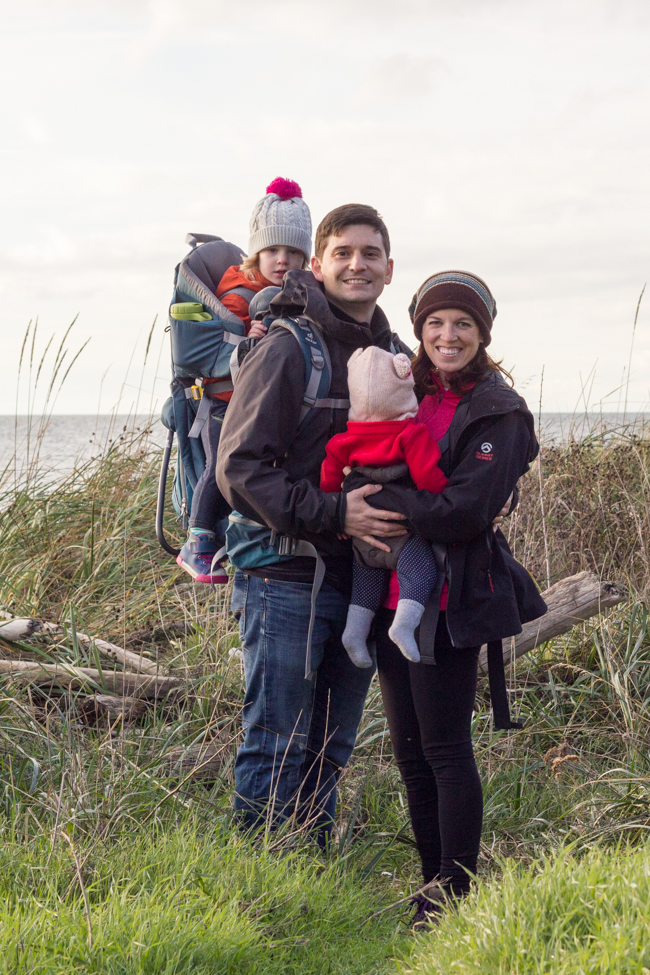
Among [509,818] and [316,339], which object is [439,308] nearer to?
[316,339]

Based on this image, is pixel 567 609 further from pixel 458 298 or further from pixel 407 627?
pixel 458 298

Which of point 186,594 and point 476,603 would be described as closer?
point 476,603

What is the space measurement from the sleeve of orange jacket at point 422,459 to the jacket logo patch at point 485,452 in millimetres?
134

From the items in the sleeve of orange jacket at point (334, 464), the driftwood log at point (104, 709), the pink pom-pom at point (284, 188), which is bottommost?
the driftwood log at point (104, 709)

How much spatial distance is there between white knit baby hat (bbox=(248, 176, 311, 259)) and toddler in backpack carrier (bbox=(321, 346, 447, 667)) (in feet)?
4.32

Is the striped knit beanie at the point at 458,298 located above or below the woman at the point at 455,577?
above

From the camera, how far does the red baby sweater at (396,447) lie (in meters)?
2.88

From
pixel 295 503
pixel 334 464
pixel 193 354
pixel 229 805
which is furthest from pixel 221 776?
pixel 193 354

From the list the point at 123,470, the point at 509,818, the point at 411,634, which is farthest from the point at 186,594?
the point at 411,634

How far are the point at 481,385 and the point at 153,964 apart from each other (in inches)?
78.4

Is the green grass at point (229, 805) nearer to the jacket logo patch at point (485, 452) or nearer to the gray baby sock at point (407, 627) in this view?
the gray baby sock at point (407, 627)

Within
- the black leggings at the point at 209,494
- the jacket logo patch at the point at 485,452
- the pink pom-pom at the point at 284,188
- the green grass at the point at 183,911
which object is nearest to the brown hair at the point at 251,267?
the pink pom-pom at the point at 284,188

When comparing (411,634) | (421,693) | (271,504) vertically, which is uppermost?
(271,504)

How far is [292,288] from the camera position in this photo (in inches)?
121
